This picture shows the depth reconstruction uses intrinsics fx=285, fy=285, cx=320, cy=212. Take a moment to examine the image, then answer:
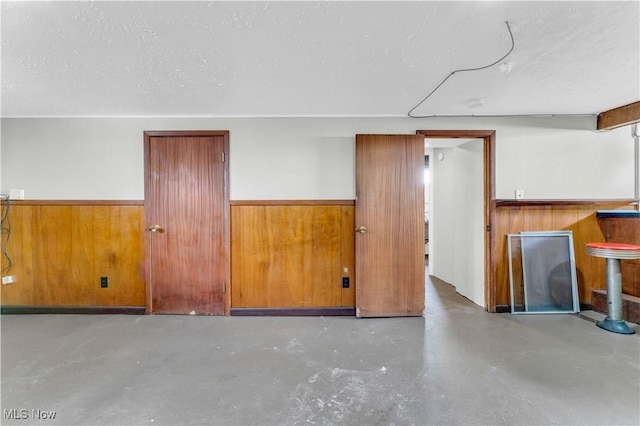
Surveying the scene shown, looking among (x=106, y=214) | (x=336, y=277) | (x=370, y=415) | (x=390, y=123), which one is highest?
(x=390, y=123)

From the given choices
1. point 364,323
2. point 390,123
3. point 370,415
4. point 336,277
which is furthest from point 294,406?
point 390,123

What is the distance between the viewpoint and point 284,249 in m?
3.12

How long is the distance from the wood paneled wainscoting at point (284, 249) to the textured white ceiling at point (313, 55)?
1.07 m

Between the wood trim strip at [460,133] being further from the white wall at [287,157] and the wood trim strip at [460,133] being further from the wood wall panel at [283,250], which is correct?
the wood wall panel at [283,250]

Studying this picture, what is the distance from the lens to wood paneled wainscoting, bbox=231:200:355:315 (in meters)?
3.11

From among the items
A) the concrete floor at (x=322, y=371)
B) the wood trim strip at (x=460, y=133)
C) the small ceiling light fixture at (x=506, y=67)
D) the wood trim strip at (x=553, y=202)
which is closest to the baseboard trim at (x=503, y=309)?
the concrete floor at (x=322, y=371)

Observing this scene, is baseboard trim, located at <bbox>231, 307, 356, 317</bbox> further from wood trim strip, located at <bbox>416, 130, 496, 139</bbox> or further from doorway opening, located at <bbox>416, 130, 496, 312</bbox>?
wood trim strip, located at <bbox>416, 130, 496, 139</bbox>

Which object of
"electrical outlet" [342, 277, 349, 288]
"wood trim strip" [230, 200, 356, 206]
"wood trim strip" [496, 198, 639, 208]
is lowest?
"electrical outlet" [342, 277, 349, 288]

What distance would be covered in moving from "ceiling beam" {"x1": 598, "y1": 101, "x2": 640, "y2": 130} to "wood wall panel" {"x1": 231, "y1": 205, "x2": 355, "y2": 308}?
9.32 feet

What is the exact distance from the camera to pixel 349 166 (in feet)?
10.2

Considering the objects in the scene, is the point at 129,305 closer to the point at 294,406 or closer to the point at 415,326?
the point at 294,406

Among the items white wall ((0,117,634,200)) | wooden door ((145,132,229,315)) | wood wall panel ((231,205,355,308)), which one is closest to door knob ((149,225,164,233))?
wooden door ((145,132,229,315))

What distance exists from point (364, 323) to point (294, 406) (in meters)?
1.34

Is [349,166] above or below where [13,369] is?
above
